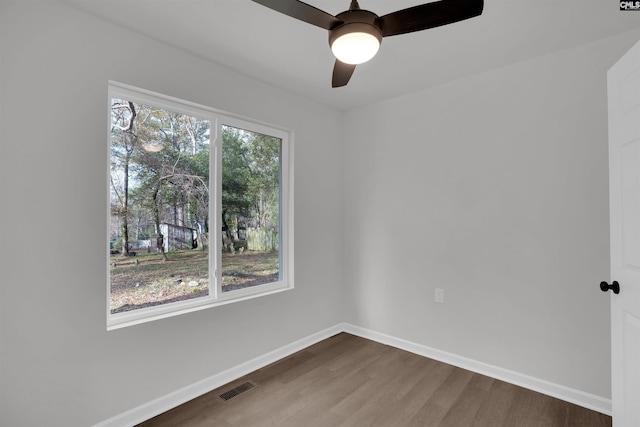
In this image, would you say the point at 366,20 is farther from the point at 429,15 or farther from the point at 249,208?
the point at 249,208

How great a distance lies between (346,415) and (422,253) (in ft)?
5.20

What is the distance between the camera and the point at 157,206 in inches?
92.2

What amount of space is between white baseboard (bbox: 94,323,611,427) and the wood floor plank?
0.06 metres

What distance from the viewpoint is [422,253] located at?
312 centimetres

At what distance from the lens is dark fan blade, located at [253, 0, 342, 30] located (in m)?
1.24

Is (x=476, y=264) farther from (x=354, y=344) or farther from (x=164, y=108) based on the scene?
(x=164, y=108)

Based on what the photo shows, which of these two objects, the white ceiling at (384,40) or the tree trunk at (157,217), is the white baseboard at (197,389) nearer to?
the tree trunk at (157,217)

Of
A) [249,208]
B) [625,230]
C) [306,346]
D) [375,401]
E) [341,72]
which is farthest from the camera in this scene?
[306,346]

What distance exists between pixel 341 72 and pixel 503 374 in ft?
8.66

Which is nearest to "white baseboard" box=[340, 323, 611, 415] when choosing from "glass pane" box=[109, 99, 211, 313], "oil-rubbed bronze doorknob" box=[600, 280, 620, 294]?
"oil-rubbed bronze doorknob" box=[600, 280, 620, 294]

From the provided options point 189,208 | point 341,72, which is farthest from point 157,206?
point 341,72

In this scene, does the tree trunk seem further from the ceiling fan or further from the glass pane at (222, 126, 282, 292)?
the ceiling fan

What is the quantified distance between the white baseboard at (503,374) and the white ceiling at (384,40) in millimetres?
2474

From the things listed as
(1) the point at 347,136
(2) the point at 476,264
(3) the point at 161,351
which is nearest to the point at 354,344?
(2) the point at 476,264
